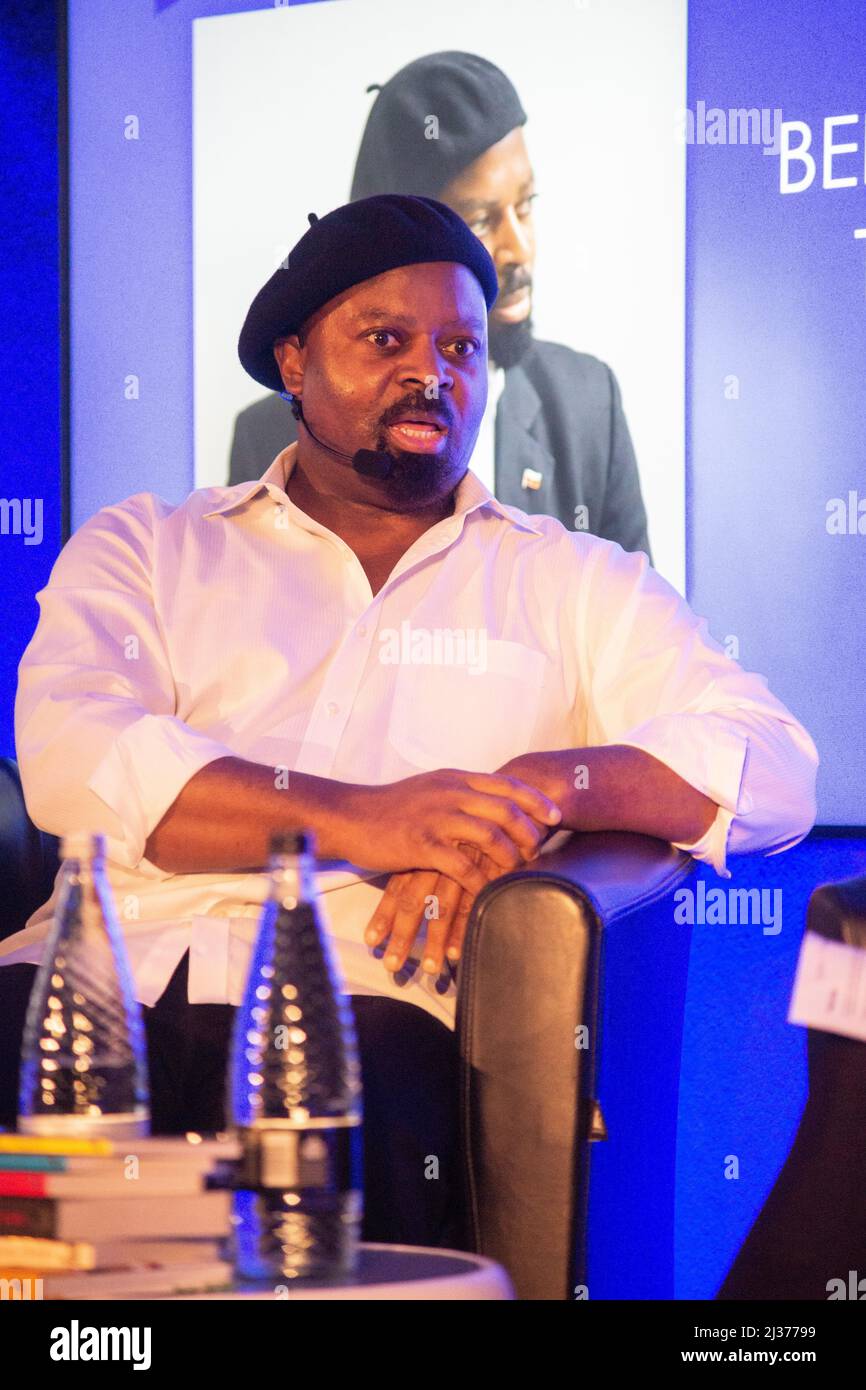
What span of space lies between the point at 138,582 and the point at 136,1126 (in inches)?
48.7

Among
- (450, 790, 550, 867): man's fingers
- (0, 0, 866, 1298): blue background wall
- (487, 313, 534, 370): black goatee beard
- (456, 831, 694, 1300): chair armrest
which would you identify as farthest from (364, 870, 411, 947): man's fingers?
(487, 313, 534, 370): black goatee beard

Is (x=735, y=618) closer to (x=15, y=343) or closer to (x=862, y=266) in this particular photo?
(x=862, y=266)

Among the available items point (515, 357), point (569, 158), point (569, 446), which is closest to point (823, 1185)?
point (569, 446)

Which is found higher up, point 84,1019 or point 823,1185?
point 84,1019

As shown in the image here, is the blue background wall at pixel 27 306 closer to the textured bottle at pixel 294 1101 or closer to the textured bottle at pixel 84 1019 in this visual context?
the textured bottle at pixel 84 1019

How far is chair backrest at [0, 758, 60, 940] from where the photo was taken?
2.43m

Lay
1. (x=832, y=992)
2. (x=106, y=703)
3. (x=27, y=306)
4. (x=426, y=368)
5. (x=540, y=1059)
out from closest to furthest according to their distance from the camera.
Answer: (x=832, y=992)
(x=540, y=1059)
(x=106, y=703)
(x=426, y=368)
(x=27, y=306)

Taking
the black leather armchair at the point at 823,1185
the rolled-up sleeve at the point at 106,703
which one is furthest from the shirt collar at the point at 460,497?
the black leather armchair at the point at 823,1185

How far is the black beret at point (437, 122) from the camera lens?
305cm

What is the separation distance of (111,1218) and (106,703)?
111cm

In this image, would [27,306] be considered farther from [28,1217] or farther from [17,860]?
[28,1217]

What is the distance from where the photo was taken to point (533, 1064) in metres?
1.68

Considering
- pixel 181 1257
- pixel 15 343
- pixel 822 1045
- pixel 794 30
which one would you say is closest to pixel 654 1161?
pixel 822 1045

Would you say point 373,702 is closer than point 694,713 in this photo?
No
